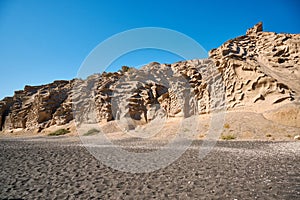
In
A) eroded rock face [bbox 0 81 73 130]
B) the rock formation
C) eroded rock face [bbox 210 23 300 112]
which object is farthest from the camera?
eroded rock face [bbox 0 81 73 130]

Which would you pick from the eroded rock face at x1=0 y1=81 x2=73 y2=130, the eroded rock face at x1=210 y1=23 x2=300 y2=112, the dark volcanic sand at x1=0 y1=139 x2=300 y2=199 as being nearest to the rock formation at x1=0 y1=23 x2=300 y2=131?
the eroded rock face at x1=210 y1=23 x2=300 y2=112

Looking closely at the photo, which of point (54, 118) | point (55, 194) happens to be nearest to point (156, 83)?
point (54, 118)

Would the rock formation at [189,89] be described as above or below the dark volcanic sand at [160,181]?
above

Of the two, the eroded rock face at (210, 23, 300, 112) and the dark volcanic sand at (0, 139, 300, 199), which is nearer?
the dark volcanic sand at (0, 139, 300, 199)

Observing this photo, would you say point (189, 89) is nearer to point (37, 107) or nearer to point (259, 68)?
point (259, 68)

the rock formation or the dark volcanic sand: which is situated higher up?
the rock formation

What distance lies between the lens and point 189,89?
94.2 ft

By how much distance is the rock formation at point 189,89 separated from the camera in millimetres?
21172

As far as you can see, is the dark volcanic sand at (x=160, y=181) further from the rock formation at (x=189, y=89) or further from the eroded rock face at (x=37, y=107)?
the eroded rock face at (x=37, y=107)

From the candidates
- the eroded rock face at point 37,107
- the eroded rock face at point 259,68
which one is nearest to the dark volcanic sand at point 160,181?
the eroded rock face at point 259,68

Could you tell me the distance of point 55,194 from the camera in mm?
4391

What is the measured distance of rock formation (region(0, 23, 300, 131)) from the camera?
69.5 feet

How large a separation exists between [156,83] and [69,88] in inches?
1011

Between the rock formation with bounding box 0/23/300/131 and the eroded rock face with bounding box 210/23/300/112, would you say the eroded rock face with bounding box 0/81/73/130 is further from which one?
the eroded rock face with bounding box 210/23/300/112
